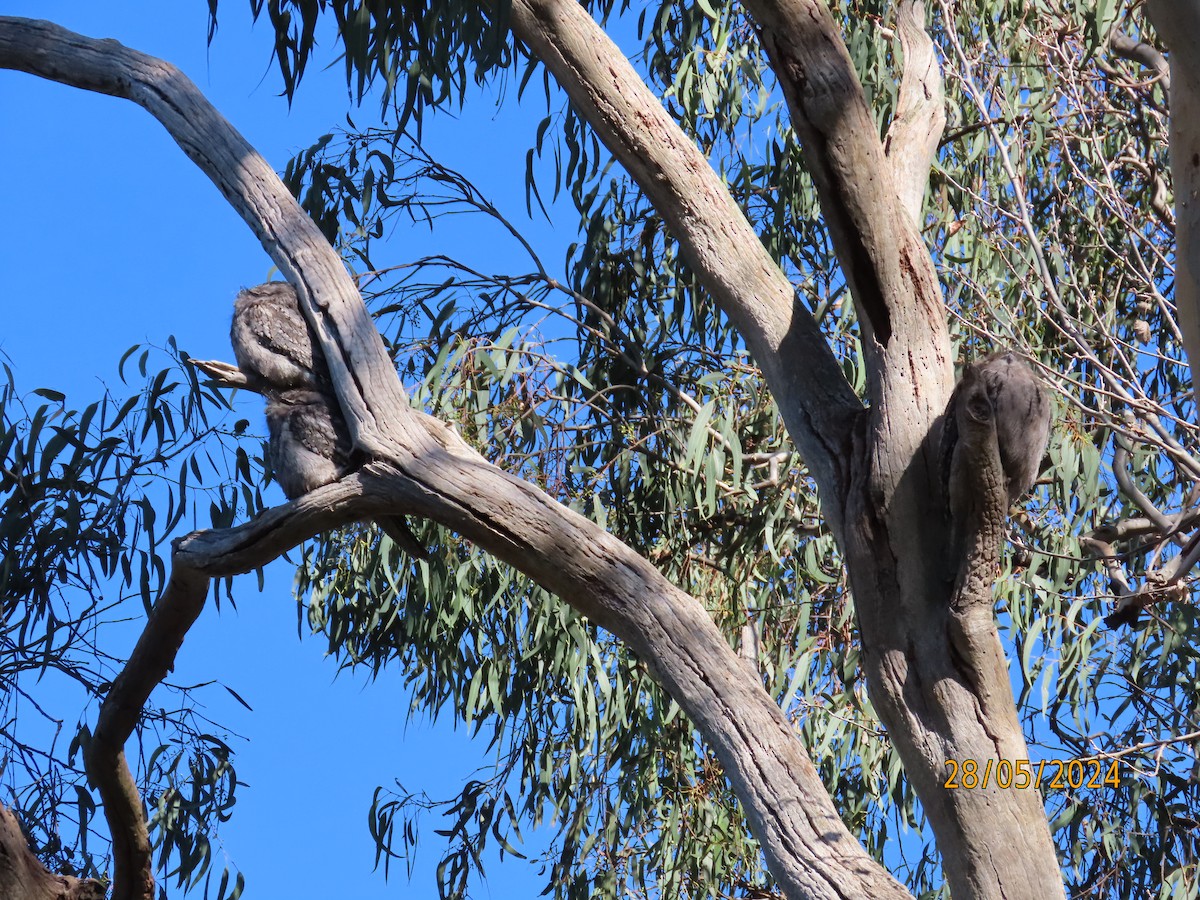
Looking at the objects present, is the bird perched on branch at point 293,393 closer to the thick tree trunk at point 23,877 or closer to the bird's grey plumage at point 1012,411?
the thick tree trunk at point 23,877

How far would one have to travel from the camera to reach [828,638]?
12.4 ft

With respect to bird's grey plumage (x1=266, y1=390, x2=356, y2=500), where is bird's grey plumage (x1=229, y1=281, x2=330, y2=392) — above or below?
above

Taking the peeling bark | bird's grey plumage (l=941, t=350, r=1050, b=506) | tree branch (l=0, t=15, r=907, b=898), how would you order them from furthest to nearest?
tree branch (l=0, t=15, r=907, b=898)
bird's grey plumage (l=941, t=350, r=1050, b=506)
the peeling bark

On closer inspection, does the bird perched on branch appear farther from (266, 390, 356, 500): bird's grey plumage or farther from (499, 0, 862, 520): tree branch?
(499, 0, 862, 520): tree branch

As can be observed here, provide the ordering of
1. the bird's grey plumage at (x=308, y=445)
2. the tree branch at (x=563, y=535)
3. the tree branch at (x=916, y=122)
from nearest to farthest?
the tree branch at (x=563, y=535) → the bird's grey plumage at (x=308, y=445) → the tree branch at (x=916, y=122)

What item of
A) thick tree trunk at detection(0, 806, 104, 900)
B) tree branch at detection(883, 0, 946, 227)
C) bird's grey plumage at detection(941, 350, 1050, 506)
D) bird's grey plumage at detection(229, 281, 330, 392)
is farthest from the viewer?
tree branch at detection(883, 0, 946, 227)

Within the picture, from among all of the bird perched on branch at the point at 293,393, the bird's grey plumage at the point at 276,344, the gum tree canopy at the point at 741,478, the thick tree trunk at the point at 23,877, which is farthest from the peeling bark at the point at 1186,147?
the thick tree trunk at the point at 23,877

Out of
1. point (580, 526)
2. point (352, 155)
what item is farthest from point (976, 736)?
point (352, 155)

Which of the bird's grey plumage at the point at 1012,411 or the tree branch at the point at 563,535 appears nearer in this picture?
the bird's grey plumage at the point at 1012,411

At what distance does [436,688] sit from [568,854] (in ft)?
2.21

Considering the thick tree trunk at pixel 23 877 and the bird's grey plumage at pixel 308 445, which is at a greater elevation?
the bird's grey plumage at pixel 308 445

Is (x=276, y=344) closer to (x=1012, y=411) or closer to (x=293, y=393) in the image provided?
(x=293, y=393)

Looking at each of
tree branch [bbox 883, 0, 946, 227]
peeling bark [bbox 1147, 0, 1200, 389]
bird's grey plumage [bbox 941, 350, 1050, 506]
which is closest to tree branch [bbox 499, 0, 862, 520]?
tree branch [bbox 883, 0, 946, 227]

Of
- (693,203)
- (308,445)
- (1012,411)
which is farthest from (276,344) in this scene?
(1012,411)
